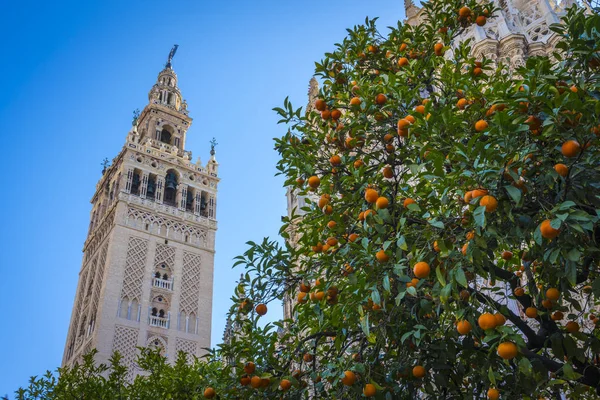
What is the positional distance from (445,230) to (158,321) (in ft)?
83.6

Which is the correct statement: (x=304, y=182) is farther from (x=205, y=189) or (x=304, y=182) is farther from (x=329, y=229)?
(x=205, y=189)

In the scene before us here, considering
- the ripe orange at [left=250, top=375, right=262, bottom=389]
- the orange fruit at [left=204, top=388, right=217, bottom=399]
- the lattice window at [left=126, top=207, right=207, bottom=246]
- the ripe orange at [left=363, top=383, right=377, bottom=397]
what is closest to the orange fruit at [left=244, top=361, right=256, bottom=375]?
the ripe orange at [left=250, top=375, right=262, bottom=389]

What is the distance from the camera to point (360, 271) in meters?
4.08

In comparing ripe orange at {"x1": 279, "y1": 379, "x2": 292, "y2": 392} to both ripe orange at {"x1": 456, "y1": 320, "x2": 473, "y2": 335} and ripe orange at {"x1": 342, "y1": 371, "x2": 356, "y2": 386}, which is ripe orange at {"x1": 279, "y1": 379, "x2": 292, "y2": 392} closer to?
ripe orange at {"x1": 342, "y1": 371, "x2": 356, "y2": 386}

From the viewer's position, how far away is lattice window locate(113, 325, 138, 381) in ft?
79.3

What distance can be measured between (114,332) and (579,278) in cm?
2434

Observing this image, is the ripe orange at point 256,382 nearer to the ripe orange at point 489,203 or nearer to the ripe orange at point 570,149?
the ripe orange at point 489,203

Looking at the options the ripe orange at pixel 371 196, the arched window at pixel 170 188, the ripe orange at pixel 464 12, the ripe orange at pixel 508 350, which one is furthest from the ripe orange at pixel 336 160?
the arched window at pixel 170 188

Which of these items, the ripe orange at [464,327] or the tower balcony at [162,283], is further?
the tower balcony at [162,283]

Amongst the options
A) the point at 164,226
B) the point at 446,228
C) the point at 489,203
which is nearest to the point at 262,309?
the point at 446,228

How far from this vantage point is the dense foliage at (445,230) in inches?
123

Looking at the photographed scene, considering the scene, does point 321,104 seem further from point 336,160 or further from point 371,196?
point 371,196

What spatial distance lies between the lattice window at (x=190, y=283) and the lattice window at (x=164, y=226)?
1323mm

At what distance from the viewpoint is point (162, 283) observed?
28328mm
